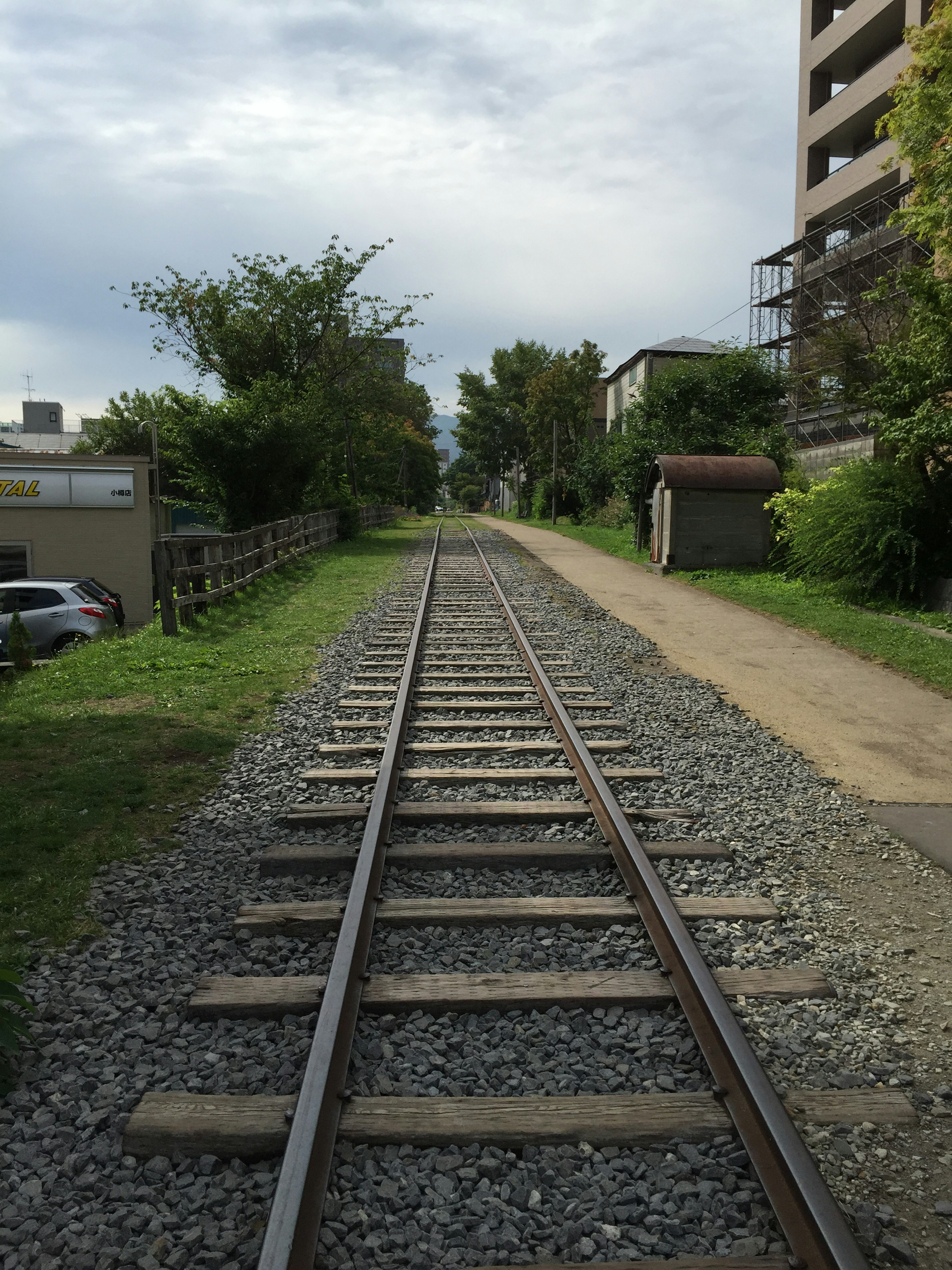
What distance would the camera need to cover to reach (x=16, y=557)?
3062cm

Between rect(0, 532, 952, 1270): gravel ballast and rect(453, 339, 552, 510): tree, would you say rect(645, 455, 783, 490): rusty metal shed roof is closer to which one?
rect(0, 532, 952, 1270): gravel ballast

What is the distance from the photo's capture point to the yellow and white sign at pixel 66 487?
30.2 metres

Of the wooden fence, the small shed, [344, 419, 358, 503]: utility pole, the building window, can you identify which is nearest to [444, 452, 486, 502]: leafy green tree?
[344, 419, 358, 503]: utility pole

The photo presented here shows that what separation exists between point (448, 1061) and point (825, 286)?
36013mm

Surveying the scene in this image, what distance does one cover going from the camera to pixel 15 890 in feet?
15.3

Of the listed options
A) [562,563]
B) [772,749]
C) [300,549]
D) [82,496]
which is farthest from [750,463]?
[82,496]

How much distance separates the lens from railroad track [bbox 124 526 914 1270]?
2.55 m

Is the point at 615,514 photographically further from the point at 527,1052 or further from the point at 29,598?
the point at 527,1052

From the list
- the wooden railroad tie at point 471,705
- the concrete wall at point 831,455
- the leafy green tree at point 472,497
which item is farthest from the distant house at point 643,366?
the leafy green tree at point 472,497

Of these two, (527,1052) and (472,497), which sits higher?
(472,497)

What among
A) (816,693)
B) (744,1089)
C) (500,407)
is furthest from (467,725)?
(500,407)

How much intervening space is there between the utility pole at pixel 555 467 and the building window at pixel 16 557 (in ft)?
83.6

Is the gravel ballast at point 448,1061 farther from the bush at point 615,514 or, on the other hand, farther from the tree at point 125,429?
the tree at point 125,429

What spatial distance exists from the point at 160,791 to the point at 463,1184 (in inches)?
162
